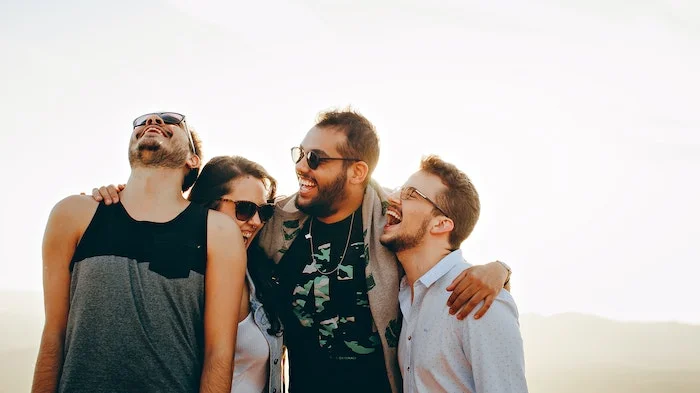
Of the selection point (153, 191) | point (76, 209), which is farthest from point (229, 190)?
point (76, 209)

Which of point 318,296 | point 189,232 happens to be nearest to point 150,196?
point 189,232

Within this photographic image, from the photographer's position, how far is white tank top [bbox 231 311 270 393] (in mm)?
3773

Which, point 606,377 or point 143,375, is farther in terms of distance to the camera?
point 606,377

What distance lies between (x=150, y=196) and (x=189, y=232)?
396mm

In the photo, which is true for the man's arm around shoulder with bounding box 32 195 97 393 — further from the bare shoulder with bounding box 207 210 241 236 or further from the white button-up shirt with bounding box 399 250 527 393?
the white button-up shirt with bounding box 399 250 527 393

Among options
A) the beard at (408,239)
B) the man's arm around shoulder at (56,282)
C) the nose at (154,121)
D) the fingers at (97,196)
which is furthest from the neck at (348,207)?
the man's arm around shoulder at (56,282)

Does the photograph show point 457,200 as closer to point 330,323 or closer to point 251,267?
point 330,323

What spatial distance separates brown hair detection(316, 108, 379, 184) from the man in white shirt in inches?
22.8

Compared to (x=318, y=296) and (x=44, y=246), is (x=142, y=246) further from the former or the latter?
(x=318, y=296)

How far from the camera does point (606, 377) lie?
83.8 ft

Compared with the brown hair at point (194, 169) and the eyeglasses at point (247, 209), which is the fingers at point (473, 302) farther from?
the brown hair at point (194, 169)

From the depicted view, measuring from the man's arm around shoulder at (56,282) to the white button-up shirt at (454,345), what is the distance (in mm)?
2281

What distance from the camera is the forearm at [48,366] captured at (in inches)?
119

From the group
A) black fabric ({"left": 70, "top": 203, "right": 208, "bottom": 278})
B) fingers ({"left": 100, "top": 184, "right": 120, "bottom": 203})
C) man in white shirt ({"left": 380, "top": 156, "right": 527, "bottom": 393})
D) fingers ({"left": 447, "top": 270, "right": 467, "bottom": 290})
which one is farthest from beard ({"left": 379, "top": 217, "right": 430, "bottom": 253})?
fingers ({"left": 100, "top": 184, "right": 120, "bottom": 203})
